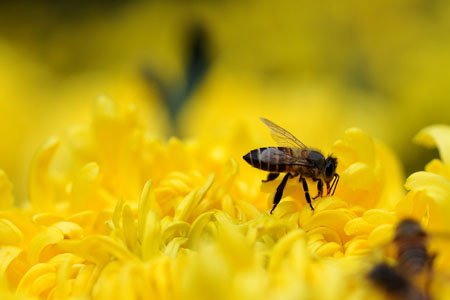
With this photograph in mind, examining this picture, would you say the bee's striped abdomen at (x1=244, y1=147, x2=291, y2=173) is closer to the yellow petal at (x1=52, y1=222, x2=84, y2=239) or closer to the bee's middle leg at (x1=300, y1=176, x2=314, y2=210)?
the bee's middle leg at (x1=300, y1=176, x2=314, y2=210)

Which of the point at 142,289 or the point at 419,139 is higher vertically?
the point at 419,139

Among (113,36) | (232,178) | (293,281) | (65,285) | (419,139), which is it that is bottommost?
(65,285)

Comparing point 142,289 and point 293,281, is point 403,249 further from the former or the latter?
point 142,289

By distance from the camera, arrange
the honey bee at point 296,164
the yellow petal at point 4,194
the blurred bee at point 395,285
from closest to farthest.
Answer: the blurred bee at point 395,285 → the honey bee at point 296,164 → the yellow petal at point 4,194

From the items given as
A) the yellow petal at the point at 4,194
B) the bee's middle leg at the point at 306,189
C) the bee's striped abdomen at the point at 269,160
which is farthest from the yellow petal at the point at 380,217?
the yellow petal at the point at 4,194

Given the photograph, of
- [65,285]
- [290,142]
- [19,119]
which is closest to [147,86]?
[19,119]

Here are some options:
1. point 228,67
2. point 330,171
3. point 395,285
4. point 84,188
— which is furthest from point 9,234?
point 228,67

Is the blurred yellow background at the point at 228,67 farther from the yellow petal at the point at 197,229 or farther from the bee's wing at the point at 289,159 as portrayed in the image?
the yellow petal at the point at 197,229
